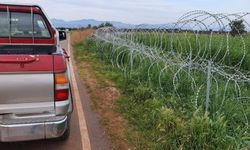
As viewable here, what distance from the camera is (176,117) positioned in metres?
5.74

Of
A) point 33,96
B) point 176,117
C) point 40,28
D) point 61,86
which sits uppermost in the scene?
point 40,28

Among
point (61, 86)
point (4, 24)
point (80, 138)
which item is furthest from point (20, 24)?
point (61, 86)

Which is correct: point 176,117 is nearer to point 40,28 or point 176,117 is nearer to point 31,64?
point 31,64

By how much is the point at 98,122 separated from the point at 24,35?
1992 mm

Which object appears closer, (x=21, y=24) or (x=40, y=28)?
(x=21, y=24)

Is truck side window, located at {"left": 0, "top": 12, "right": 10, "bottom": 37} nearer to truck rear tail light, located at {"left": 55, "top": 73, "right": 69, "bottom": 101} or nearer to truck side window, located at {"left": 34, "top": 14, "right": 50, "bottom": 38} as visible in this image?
truck side window, located at {"left": 34, "top": 14, "right": 50, "bottom": 38}

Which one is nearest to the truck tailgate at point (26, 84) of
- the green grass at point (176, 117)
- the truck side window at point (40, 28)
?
the green grass at point (176, 117)

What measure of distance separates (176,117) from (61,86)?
6.81 feet

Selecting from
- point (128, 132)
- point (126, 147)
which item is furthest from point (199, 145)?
point (128, 132)

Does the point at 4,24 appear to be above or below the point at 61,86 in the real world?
above

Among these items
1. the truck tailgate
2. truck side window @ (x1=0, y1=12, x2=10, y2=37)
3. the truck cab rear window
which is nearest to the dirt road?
the truck tailgate

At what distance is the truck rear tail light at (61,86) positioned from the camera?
4383 mm

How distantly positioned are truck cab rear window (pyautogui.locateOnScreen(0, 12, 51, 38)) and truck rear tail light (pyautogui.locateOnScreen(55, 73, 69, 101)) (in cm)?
235

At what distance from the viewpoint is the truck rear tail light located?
4.38 meters
